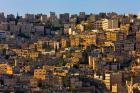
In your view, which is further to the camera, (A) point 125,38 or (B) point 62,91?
(A) point 125,38

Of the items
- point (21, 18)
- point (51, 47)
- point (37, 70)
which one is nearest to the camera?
point (37, 70)

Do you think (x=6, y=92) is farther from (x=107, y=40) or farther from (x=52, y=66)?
(x=107, y=40)

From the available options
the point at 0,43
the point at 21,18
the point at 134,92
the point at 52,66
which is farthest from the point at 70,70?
the point at 21,18

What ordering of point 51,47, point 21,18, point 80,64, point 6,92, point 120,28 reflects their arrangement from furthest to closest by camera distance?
point 21,18 → point 120,28 → point 51,47 → point 80,64 → point 6,92

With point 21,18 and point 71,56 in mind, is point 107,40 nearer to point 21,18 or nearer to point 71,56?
point 71,56

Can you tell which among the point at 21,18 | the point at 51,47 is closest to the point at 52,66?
the point at 51,47

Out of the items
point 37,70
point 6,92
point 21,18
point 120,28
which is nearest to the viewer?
point 6,92
